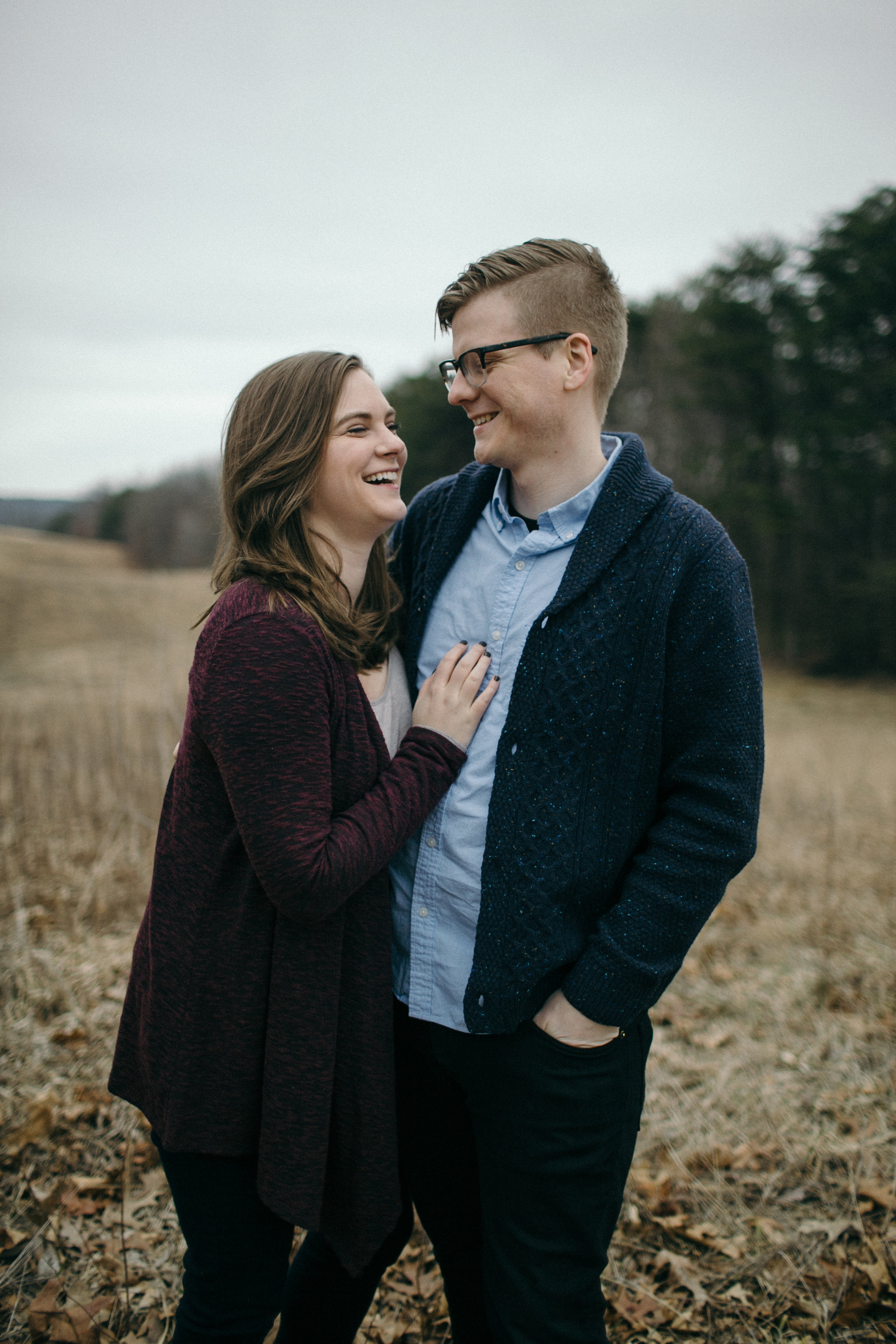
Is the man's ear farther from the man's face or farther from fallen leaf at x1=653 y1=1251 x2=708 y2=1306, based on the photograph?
fallen leaf at x1=653 y1=1251 x2=708 y2=1306

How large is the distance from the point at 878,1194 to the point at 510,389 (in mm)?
2776

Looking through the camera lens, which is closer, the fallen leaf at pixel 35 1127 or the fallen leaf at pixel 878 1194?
the fallen leaf at pixel 878 1194

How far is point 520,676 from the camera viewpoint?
1546 mm

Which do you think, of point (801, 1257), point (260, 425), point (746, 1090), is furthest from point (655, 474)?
point (746, 1090)

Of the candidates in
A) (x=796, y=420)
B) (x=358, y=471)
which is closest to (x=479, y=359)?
(x=358, y=471)

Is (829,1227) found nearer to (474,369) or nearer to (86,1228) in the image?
(86,1228)

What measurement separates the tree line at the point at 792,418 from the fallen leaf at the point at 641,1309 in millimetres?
16706

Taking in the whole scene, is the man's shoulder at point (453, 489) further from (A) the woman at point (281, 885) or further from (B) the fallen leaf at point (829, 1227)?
(B) the fallen leaf at point (829, 1227)

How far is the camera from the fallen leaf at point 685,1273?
227 cm

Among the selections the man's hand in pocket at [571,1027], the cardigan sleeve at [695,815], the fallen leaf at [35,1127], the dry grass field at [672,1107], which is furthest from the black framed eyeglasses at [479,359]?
the fallen leaf at [35,1127]

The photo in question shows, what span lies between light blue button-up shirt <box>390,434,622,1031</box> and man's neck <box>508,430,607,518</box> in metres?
0.03

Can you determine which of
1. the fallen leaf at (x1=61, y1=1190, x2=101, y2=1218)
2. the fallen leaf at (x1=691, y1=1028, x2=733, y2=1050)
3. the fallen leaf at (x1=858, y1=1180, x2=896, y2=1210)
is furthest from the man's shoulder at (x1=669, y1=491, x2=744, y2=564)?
the fallen leaf at (x1=691, y1=1028, x2=733, y2=1050)

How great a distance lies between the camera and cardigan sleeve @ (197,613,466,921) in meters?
1.36

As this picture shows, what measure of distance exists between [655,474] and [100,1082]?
2.98 meters
